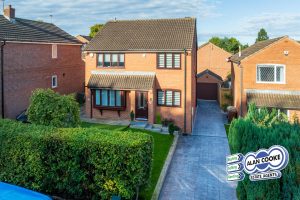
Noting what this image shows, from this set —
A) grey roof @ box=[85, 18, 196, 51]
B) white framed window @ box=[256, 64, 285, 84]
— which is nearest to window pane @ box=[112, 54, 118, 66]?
grey roof @ box=[85, 18, 196, 51]

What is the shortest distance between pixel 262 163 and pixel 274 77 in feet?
75.3

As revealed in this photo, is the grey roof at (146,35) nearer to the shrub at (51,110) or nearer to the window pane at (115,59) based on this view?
the window pane at (115,59)

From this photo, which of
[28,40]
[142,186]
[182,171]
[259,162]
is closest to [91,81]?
[28,40]

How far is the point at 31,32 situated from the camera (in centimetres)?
2866

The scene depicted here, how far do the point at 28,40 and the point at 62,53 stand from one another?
249 inches

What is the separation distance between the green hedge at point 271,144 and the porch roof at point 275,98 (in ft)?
57.0

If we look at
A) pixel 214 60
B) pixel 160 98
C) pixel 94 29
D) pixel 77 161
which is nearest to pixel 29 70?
pixel 160 98

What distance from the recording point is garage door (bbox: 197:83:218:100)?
1634 inches

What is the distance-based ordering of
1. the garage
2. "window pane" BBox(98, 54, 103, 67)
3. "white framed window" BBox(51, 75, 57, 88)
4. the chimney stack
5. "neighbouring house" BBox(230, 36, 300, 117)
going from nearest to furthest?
1. "neighbouring house" BBox(230, 36, 300, 117)
2. "window pane" BBox(98, 54, 103, 67)
3. the chimney stack
4. "white framed window" BBox(51, 75, 57, 88)
5. the garage

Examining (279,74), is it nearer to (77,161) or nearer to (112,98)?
(112,98)

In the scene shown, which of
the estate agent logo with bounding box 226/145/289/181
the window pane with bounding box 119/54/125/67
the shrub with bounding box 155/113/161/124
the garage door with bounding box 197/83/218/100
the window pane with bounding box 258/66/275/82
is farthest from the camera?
the garage door with bounding box 197/83/218/100

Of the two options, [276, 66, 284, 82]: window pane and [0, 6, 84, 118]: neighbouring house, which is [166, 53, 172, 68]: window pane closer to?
[276, 66, 284, 82]: window pane

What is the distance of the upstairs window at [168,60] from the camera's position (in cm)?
2523

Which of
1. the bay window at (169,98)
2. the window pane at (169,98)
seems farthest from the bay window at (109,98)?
the window pane at (169,98)
